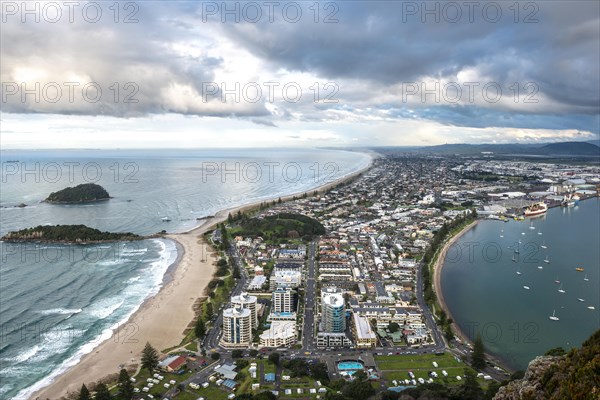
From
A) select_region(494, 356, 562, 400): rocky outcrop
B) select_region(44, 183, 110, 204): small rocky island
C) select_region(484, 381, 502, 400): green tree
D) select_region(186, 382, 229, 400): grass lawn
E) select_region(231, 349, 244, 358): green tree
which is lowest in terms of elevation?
select_region(186, 382, 229, 400): grass lawn

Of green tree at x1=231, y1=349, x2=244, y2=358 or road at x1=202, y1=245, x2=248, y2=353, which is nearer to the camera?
green tree at x1=231, y1=349, x2=244, y2=358

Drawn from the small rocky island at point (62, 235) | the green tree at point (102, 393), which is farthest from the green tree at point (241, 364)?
the small rocky island at point (62, 235)

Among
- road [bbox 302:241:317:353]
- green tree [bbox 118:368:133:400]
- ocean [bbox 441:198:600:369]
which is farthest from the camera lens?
ocean [bbox 441:198:600:369]

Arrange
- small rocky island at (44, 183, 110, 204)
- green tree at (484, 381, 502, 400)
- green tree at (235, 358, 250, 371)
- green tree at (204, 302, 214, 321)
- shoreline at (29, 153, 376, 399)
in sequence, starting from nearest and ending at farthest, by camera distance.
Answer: green tree at (484, 381, 502, 400) < shoreline at (29, 153, 376, 399) < green tree at (235, 358, 250, 371) < green tree at (204, 302, 214, 321) < small rocky island at (44, 183, 110, 204)

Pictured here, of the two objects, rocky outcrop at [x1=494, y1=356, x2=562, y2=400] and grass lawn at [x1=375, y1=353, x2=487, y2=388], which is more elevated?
rocky outcrop at [x1=494, y1=356, x2=562, y2=400]

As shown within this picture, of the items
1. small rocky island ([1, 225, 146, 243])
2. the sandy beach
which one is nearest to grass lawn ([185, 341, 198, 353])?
the sandy beach

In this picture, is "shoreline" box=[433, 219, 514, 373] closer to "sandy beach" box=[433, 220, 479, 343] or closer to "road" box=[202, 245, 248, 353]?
"sandy beach" box=[433, 220, 479, 343]

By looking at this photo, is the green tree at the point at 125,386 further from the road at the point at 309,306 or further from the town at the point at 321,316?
the road at the point at 309,306

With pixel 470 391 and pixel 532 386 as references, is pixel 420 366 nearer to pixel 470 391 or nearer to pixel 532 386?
pixel 470 391
